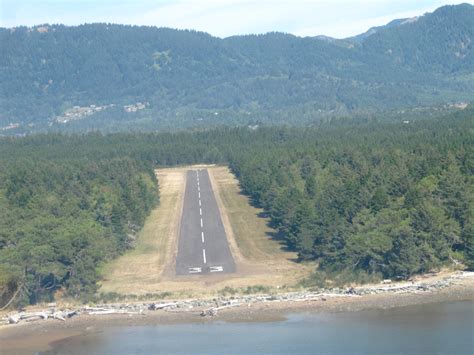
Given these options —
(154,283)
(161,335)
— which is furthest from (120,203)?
(161,335)

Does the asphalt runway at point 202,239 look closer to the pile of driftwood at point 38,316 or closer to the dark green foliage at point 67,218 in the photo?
the dark green foliage at point 67,218

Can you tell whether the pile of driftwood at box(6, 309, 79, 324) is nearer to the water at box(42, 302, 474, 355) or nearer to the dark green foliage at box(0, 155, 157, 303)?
the dark green foliage at box(0, 155, 157, 303)

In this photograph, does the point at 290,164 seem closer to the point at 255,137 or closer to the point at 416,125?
the point at 416,125

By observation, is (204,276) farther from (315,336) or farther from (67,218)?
(315,336)

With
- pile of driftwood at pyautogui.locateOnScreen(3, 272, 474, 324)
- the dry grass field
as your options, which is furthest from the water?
the dry grass field

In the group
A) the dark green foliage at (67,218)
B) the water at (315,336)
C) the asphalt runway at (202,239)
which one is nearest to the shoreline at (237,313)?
the water at (315,336)

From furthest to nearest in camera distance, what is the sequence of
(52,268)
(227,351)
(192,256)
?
1. (192,256)
2. (52,268)
3. (227,351)

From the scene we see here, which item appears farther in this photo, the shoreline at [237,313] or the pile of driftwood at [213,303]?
the pile of driftwood at [213,303]
